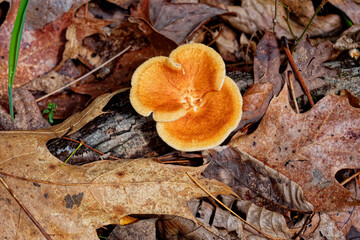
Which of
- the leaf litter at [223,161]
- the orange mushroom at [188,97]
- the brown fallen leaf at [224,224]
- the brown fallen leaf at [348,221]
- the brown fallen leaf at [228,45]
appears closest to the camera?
the leaf litter at [223,161]

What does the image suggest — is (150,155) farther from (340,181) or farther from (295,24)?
(295,24)

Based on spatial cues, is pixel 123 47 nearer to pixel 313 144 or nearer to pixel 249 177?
pixel 249 177

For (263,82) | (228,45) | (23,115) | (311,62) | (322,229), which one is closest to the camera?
(322,229)

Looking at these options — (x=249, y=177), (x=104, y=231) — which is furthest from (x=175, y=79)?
(x=104, y=231)

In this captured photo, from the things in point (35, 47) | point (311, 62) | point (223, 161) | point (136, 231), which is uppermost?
point (35, 47)

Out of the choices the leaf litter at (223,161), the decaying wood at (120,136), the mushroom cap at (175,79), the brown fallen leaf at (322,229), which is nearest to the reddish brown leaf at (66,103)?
the leaf litter at (223,161)

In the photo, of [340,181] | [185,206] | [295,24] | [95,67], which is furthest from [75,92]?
[340,181]

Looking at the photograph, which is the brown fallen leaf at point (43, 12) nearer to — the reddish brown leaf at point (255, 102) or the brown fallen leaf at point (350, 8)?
the reddish brown leaf at point (255, 102)
